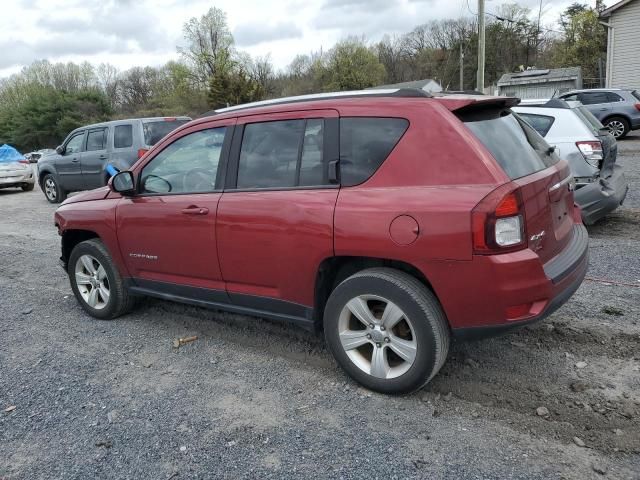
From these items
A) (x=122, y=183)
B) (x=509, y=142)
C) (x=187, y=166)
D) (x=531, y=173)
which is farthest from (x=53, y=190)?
(x=531, y=173)

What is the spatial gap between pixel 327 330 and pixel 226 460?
0.99 metres

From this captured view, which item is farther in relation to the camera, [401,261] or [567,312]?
[567,312]

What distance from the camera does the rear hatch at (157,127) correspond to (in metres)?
11.0

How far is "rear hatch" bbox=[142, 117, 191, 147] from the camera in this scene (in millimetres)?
11000

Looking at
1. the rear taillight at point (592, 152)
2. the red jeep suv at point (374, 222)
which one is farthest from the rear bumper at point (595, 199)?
the red jeep suv at point (374, 222)

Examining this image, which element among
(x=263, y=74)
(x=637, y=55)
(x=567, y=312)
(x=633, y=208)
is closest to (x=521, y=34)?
(x=263, y=74)

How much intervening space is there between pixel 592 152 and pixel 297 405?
520cm

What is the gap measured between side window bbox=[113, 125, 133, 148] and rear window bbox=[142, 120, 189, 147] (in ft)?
1.23

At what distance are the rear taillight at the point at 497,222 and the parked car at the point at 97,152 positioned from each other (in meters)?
8.99

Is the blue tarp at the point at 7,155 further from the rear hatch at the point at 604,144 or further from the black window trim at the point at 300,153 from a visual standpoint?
the rear hatch at the point at 604,144

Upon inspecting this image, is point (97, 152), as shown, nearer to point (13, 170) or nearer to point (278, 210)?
point (13, 170)

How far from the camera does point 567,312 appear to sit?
421 cm

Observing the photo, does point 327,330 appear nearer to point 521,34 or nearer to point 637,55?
point 637,55

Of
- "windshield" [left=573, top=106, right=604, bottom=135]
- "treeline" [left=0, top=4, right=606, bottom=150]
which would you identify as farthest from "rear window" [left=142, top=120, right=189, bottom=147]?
"treeline" [left=0, top=4, right=606, bottom=150]
